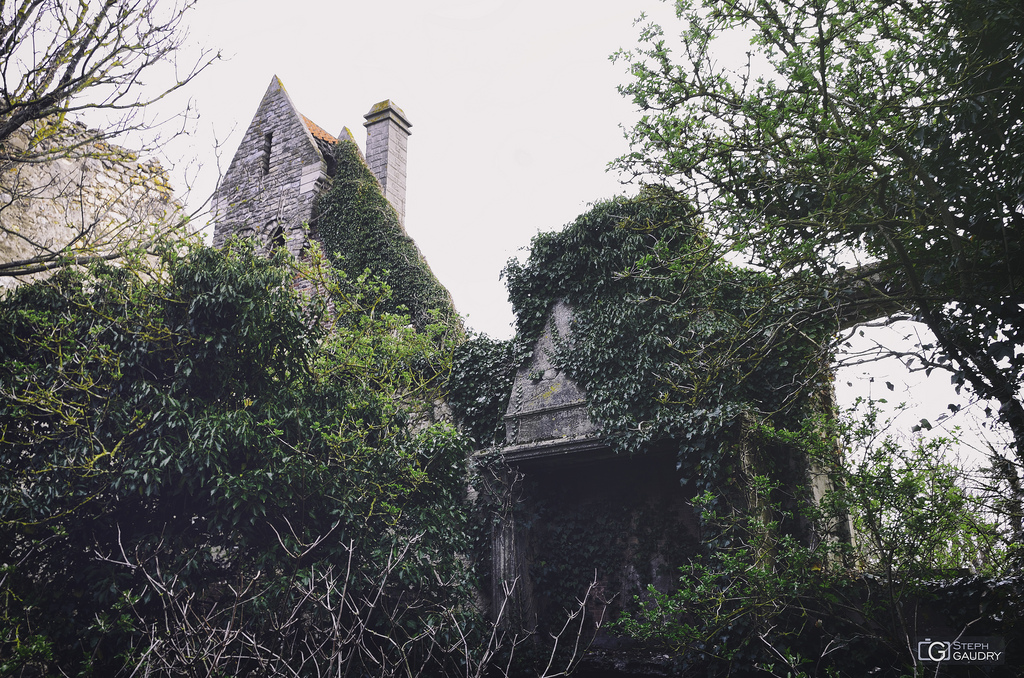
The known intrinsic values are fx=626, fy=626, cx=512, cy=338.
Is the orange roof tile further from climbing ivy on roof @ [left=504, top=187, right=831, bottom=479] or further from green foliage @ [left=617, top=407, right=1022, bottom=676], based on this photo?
green foliage @ [left=617, top=407, right=1022, bottom=676]

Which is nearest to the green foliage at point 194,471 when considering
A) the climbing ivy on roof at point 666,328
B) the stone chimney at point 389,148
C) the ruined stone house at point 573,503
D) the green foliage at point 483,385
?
the ruined stone house at point 573,503

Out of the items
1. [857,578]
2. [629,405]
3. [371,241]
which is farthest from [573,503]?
[371,241]

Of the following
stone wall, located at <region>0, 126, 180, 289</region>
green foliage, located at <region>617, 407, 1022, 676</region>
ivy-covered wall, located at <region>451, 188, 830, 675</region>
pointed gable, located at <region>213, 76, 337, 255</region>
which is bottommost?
→ green foliage, located at <region>617, 407, 1022, 676</region>

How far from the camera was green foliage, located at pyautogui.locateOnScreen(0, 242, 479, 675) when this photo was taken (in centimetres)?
570

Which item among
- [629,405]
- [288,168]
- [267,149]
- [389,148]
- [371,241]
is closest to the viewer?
[629,405]

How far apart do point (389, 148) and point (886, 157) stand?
10444 mm

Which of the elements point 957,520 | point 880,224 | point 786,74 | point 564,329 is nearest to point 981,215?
point 880,224

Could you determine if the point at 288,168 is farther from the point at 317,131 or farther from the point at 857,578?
the point at 857,578

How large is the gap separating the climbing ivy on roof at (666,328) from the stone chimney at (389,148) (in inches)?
194

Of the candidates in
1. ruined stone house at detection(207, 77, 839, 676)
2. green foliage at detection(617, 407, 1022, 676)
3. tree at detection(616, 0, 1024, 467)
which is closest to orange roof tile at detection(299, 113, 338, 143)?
ruined stone house at detection(207, 77, 839, 676)

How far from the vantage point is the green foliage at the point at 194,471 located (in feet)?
18.7

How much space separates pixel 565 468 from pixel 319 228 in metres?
6.71

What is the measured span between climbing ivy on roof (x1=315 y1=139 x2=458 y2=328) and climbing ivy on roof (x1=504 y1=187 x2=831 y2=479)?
1676mm

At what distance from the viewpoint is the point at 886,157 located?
5250mm
